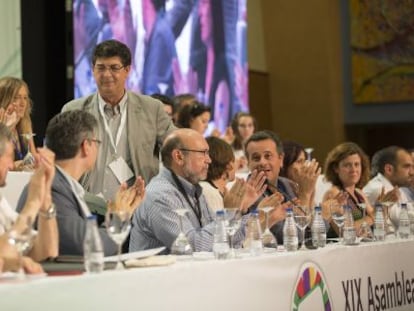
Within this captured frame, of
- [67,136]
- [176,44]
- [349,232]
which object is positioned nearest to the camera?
[67,136]

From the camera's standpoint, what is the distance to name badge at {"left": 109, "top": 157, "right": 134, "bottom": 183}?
4938 millimetres

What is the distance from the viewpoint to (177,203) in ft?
13.4

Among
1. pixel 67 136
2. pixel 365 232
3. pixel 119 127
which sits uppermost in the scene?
pixel 119 127

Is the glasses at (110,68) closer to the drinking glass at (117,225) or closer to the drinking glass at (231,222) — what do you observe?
the drinking glass at (231,222)

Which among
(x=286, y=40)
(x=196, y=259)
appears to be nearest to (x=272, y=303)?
(x=196, y=259)

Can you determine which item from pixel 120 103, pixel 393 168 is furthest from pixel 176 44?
pixel 120 103

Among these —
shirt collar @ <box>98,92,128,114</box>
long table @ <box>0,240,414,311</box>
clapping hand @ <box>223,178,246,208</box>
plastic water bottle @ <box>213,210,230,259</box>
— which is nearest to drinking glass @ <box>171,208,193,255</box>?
plastic water bottle @ <box>213,210,230,259</box>

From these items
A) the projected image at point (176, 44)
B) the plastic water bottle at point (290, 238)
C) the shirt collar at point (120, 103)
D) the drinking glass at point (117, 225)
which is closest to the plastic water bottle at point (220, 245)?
the plastic water bottle at point (290, 238)

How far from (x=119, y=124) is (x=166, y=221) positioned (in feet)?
3.98

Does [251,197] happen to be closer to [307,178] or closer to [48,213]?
[307,178]

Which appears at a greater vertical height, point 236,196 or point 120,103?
point 120,103

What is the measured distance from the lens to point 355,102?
12.9 metres

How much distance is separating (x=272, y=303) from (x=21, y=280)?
1.15 m

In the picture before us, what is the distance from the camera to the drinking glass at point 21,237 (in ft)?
9.08
